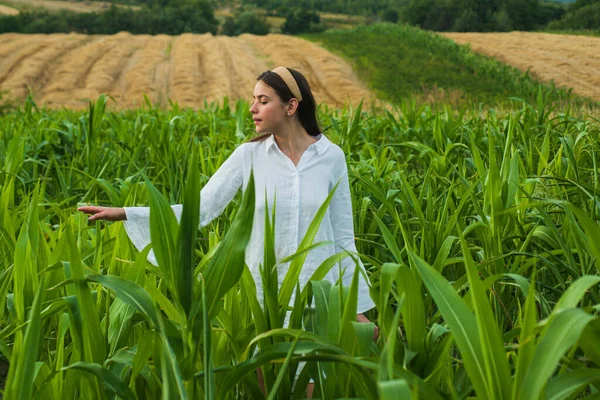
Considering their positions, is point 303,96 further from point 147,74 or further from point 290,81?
point 147,74

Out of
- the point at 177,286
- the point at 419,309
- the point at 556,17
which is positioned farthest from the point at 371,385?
the point at 556,17

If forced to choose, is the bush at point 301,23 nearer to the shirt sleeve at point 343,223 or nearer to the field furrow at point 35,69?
the field furrow at point 35,69

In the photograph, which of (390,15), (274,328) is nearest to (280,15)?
(390,15)

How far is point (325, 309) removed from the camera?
134cm

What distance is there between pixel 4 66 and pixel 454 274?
26.2 m

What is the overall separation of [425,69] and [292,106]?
966 inches

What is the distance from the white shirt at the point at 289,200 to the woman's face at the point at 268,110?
38 mm

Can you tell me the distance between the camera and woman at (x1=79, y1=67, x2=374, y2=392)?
1.80m

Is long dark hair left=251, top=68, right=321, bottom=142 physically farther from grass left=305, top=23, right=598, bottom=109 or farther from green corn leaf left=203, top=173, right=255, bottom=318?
grass left=305, top=23, right=598, bottom=109

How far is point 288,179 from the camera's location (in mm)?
1817

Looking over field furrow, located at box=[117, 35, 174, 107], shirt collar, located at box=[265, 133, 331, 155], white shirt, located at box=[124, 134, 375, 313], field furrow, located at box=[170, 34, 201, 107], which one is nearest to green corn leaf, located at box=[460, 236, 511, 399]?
white shirt, located at box=[124, 134, 375, 313]

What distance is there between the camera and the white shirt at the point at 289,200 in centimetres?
179

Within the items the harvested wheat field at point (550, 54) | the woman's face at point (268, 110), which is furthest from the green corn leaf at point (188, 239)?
the harvested wheat field at point (550, 54)

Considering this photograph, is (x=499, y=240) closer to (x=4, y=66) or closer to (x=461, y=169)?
(x=461, y=169)
